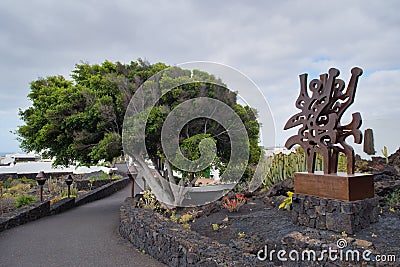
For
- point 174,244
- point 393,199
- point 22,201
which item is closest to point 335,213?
point 393,199

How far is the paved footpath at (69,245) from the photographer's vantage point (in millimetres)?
4539

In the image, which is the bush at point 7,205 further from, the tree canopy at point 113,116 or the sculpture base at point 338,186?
the sculpture base at point 338,186

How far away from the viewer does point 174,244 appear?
411 cm

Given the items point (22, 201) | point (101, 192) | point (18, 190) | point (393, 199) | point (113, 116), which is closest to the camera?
point (393, 199)

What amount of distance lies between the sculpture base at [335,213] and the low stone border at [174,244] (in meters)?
1.57

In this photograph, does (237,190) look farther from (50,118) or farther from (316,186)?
(50,118)

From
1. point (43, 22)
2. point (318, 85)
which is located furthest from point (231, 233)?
point (43, 22)

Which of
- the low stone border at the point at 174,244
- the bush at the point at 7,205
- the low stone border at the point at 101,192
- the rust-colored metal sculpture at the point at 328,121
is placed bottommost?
the low stone border at the point at 101,192

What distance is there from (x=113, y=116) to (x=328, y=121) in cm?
531

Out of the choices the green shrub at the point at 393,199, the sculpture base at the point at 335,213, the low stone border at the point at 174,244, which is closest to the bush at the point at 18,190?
the low stone border at the point at 174,244

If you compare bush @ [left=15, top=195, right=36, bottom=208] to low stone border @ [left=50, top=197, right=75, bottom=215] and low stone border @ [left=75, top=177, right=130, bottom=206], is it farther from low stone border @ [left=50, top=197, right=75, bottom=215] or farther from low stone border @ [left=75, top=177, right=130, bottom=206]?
low stone border @ [left=75, top=177, right=130, bottom=206]

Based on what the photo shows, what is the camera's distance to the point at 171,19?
771 cm

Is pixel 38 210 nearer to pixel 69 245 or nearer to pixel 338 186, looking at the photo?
pixel 69 245

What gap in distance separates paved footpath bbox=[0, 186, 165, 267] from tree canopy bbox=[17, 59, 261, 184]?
69.9 inches
